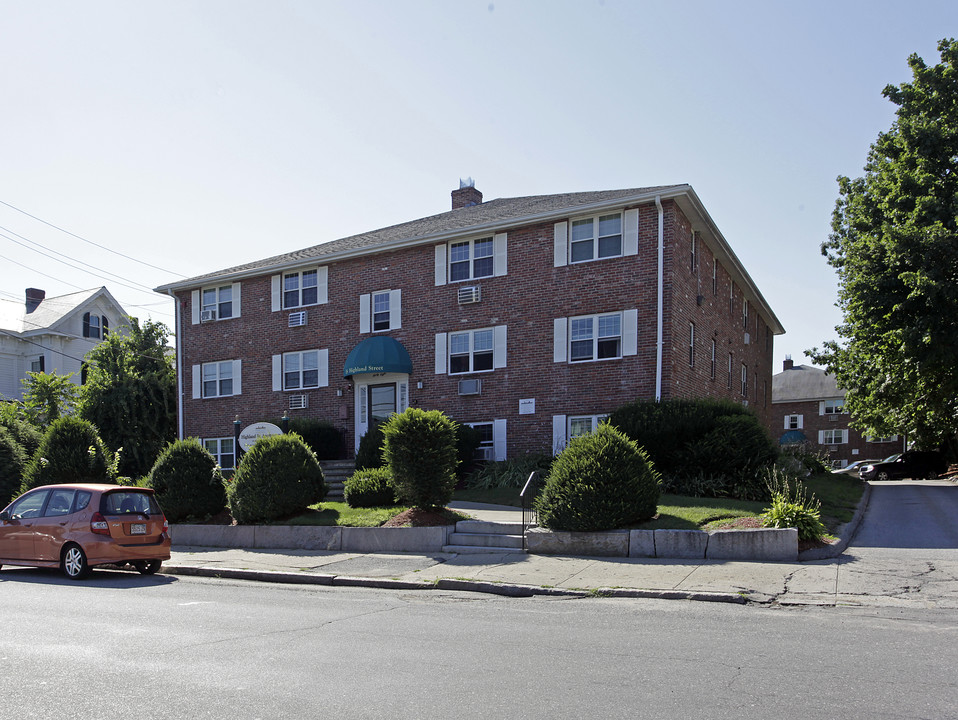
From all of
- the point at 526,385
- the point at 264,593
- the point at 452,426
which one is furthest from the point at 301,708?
the point at 526,385

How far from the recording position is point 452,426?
1476cm

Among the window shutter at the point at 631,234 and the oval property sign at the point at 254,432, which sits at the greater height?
the window shutter at the point at 631,234

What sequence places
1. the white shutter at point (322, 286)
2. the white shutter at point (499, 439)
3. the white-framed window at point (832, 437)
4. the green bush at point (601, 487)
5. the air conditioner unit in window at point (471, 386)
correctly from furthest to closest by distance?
1. the white-framed window at point (832, 437)
2. the white shutter at point (322, 286)
3. the air conditioner unit in window at point (471, 386)
4. the white shutter at point (499, 439)
5. the green bush at point (601, 487)

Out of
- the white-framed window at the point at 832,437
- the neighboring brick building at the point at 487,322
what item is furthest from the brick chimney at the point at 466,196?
the white-framed window at the point at 832,437

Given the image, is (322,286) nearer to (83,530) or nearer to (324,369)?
(324,369)

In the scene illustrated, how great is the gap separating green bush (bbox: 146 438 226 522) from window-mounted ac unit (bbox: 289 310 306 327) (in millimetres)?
9238

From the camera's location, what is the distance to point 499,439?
838 inches

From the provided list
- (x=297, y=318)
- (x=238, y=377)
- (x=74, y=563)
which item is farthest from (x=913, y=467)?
(x=74, y=563)

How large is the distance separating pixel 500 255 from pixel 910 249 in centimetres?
1058

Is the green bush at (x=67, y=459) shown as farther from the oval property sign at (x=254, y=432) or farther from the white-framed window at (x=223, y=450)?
the white-framed window at (x=223, y=450)

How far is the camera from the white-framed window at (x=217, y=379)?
88.6 feet

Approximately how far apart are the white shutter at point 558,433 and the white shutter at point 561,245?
13.5 feet

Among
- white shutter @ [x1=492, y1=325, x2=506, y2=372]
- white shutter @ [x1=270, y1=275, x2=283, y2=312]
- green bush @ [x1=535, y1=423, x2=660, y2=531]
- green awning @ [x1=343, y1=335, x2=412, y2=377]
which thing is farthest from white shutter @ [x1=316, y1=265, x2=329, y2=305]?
green bush @ [x1=535, y1=423, x2=660, y2=531]

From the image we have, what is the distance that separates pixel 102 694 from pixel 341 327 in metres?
19.6
